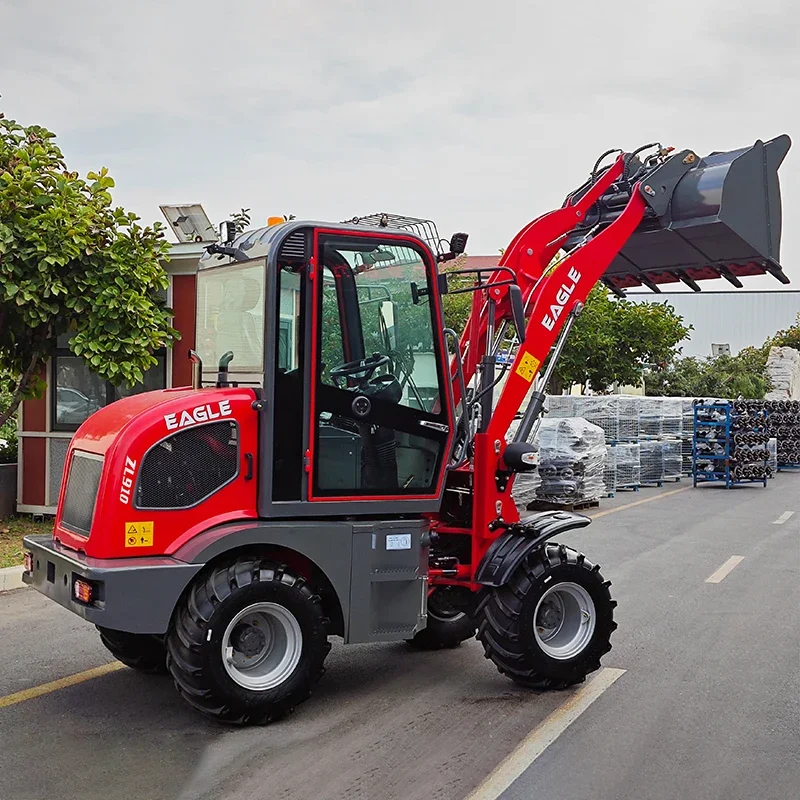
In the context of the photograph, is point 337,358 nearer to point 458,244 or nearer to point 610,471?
point 458,244

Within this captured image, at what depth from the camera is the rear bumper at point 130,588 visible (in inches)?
201

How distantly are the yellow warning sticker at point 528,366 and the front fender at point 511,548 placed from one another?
0.97 metres

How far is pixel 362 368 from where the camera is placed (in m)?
5.77

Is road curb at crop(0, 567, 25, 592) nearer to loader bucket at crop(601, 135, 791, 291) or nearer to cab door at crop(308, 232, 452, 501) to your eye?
cab door at crop(308, 232, 452, 501)

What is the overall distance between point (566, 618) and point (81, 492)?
10.5 ft

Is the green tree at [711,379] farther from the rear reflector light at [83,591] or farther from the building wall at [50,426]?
the rear reflector light at [83,591]

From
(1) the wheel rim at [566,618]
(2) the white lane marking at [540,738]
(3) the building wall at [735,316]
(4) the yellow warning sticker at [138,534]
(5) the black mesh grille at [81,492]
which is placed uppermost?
(3) the building wall at [735,316]

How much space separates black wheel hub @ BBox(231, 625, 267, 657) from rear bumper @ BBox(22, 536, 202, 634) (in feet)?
1.42

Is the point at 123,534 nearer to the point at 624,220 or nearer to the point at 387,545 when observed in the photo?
the point at 387,545

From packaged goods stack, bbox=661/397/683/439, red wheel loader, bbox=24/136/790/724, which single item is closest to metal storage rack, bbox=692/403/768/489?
packaged goods stack, bbox=661/397/683/439

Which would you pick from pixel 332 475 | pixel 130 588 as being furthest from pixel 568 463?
pixel 130 588

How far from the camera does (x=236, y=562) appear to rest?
550 cm

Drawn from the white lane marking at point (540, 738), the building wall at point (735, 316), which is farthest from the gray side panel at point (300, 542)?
the building wall at point (735, 316)

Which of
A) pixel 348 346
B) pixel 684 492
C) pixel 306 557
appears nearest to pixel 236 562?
pixel 306 557
